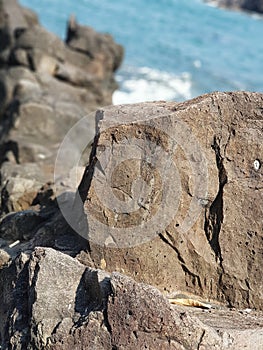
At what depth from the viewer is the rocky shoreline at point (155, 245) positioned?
3.31 meters

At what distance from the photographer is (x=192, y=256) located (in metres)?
4.02

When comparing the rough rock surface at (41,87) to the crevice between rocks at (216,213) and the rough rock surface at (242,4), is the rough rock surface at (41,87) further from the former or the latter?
the rough rock surface at (242,4)

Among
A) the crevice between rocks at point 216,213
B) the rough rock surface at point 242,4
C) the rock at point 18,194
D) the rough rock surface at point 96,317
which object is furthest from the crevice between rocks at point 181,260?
the rough rock surface at point 242,4

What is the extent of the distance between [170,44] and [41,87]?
2018 centimetres

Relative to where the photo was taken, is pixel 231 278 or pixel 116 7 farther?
pixel 116 7

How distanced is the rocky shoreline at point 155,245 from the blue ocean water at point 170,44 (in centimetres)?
1676

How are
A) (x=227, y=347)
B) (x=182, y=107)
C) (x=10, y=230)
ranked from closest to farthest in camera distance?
(x=227, y=347) → (x=182, y=107) → (x=10, y=230)

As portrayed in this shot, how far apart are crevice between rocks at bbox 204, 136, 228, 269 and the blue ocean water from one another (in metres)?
16.8

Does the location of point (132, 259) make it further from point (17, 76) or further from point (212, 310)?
point (17, 76)

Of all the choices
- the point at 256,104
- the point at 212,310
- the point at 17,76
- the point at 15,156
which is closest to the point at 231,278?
the point at 212,310

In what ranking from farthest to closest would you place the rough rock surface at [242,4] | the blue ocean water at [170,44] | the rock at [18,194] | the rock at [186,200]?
the rough rock surface at [242,4] → the blue ocean water at [170,44] → the rock at [18,194] → the rock at [186,200]

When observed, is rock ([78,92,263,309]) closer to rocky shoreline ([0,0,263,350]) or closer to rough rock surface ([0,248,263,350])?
rocky shoreline ([0,0,263,350])

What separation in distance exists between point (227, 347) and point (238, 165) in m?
1.16

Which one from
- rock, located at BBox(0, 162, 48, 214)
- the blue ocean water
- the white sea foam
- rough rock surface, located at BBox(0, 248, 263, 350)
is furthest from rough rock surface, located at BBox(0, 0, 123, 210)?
rough rock surface, located at BBox(0, 248, 263, 350)
